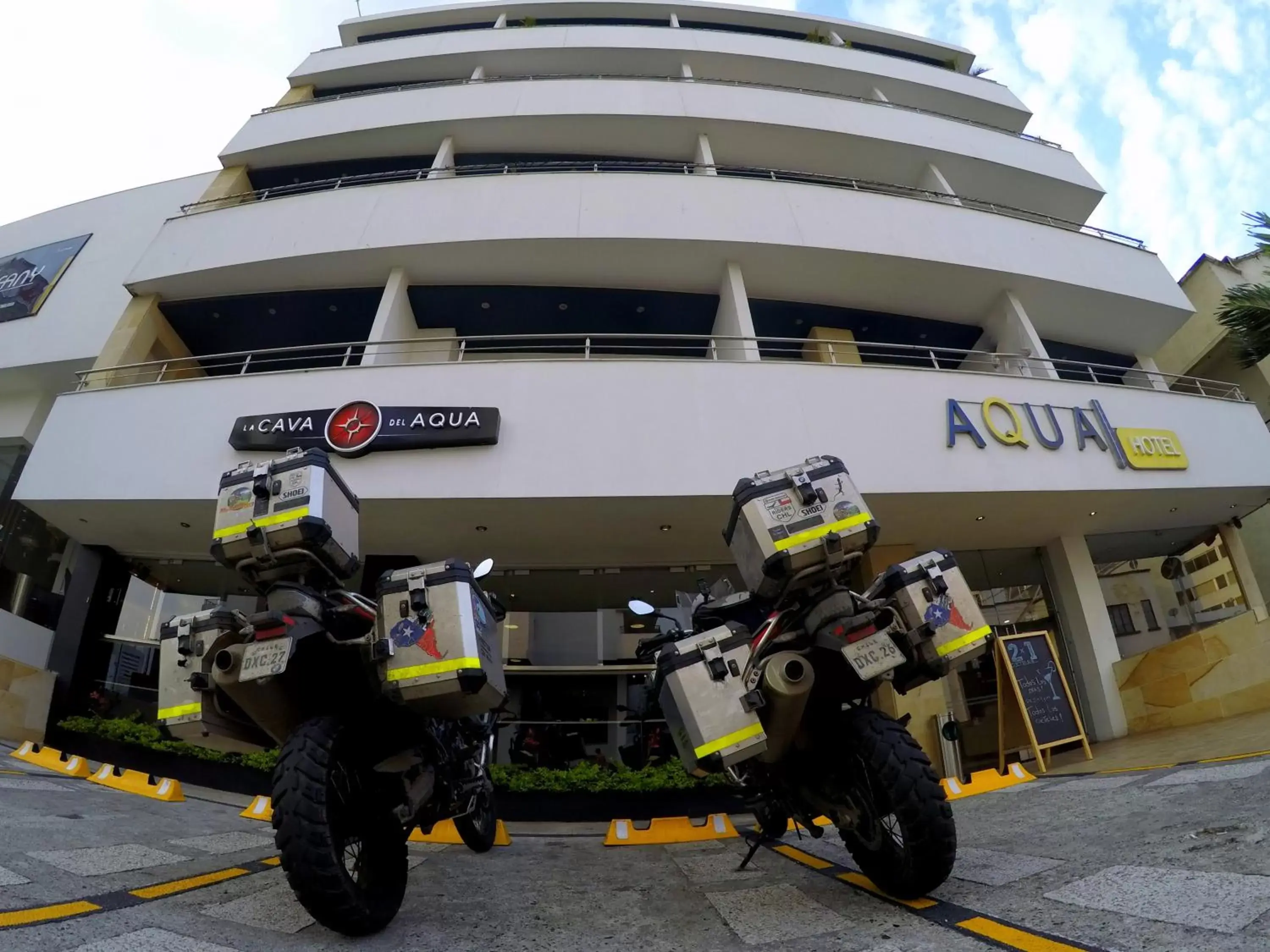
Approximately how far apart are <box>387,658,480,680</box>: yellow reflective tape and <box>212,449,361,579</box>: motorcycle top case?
Result: 82 centimetres

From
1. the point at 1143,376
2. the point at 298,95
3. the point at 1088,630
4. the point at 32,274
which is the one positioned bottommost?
the point at 1088,630

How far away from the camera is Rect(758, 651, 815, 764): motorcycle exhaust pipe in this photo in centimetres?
241

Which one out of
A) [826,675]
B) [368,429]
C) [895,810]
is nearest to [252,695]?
[826,675]

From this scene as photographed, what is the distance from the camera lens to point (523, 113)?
39.7 ft

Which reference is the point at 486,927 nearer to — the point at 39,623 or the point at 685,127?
the point at 39,623

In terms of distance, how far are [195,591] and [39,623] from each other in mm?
2635

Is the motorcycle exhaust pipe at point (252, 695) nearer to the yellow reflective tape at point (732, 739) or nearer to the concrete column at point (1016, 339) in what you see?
the yellow reflective tape at point (732, 739)

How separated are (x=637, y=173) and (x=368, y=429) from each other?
650 cm

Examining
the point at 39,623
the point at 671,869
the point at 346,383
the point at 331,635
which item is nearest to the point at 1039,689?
the point at 671,869

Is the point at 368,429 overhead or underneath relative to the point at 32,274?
underneath

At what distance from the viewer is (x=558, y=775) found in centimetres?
721

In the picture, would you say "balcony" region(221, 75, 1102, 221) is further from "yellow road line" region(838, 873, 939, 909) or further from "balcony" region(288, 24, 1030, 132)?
"yellow road line" region(838, 873, 939, 909)

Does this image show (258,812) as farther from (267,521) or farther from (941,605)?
(941,605)

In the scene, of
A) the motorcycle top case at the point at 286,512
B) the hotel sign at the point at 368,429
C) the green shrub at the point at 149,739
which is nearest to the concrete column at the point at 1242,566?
the hotel sign at the point at 368,429
